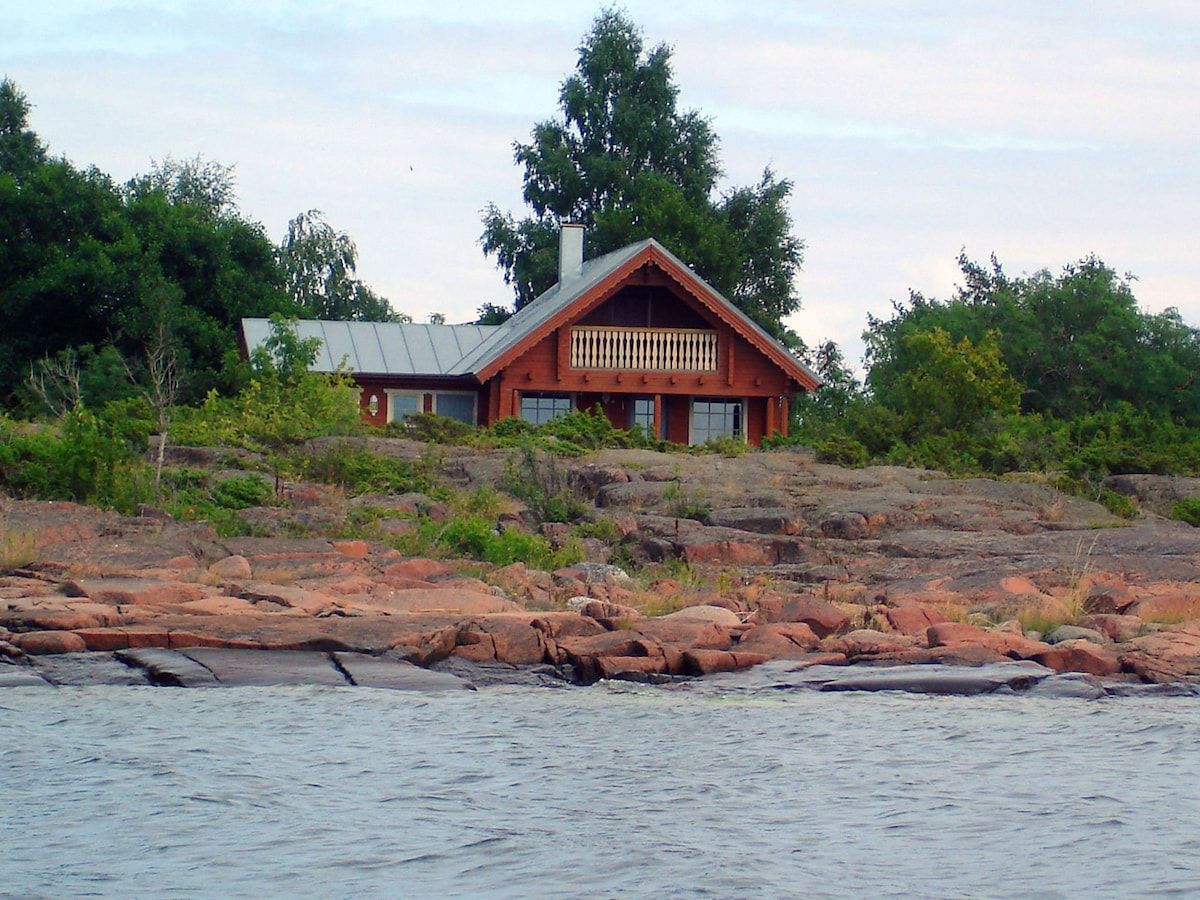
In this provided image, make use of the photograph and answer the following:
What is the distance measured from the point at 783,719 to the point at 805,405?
3895 centimetres

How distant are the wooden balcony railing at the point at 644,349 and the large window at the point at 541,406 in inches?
49.2

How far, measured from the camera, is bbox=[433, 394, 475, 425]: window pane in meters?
34.8

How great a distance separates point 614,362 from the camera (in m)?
33.1

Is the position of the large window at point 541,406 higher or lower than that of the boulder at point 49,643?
higher

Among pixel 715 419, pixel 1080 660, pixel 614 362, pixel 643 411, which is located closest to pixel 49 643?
pixel 1080 660

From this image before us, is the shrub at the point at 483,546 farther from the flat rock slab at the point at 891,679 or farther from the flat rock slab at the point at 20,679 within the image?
the flat rock slab at the point at 20,679

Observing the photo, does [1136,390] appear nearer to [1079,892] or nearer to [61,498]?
[61,498]

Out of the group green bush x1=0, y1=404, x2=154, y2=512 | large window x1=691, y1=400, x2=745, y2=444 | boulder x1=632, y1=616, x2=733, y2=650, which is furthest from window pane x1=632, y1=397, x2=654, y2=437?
boulder x1=632, y1=616, x2=733, y2=650

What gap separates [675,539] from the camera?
18109 millimetres

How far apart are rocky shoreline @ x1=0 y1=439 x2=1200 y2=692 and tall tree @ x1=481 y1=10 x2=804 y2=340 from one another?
27.0 metres

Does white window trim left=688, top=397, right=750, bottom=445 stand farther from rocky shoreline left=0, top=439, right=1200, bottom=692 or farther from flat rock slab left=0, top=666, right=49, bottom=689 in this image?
flat rock slab left=0, top=666, right=49, bottom=689

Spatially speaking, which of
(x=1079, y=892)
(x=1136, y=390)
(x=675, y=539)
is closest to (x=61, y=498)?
(x=675, y=539)

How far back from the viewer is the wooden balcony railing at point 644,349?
33.0 meters

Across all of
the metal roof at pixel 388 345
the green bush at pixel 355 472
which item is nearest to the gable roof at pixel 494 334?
the metal roof at pixel 388 345
